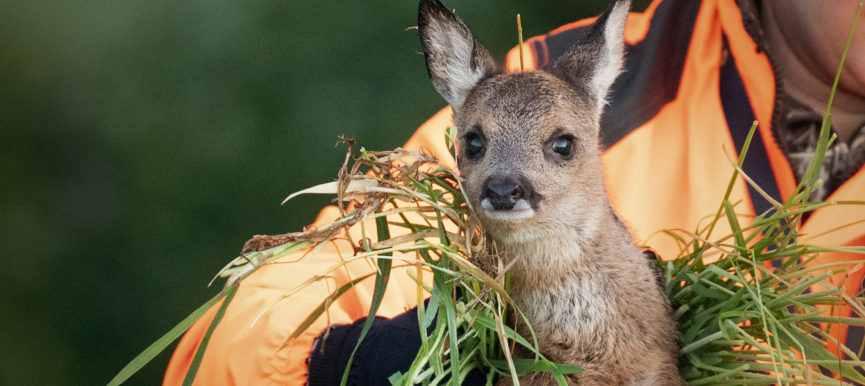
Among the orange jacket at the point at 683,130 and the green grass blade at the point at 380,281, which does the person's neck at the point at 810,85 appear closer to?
the orange jacket at the point at 683,130

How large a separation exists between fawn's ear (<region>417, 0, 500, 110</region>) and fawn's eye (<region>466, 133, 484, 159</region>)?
138mm

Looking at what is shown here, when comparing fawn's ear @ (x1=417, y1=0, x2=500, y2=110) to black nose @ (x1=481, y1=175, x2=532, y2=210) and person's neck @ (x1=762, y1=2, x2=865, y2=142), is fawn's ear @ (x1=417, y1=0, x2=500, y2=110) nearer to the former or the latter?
black nose @ (x1=481, y1=175, x2=532, y2=210)

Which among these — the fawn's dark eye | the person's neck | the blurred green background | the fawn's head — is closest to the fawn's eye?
the fawn's head

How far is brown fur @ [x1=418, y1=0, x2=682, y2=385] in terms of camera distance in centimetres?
122

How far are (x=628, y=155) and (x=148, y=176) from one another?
1.43 meters

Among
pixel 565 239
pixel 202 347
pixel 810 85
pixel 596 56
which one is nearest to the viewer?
pixel 202 347

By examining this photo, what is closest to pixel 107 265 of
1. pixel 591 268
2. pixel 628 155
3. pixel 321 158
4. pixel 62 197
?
pixel 62 197

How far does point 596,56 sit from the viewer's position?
1.39 m

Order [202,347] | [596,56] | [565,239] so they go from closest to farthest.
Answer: [202,347] < [565,239] < [596,56]

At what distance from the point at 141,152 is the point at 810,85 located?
188cm

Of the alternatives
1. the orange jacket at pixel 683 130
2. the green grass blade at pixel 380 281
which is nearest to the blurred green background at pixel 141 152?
the orange jacket at pixel 683 130

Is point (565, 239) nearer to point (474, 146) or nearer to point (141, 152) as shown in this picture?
point (474, 146)

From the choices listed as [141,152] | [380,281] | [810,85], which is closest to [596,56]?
[380,281]

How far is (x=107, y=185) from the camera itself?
2496 mm
